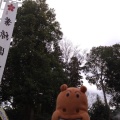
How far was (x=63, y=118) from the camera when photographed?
7781 millimetres

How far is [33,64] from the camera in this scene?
20.0 m

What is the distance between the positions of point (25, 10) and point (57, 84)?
6.51 metres

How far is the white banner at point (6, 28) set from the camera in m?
10.0

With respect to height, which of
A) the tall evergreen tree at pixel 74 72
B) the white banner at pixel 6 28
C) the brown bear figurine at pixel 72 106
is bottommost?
the brown bear figurine at pixel 72 106

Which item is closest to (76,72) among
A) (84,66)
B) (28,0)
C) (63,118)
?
(84,66)

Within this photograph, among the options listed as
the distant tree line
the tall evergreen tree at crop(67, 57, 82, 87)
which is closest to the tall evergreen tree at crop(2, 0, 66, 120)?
the distant tree line

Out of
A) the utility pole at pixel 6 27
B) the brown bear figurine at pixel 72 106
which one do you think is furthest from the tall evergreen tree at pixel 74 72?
the brown bear figurine at pixel 72 106

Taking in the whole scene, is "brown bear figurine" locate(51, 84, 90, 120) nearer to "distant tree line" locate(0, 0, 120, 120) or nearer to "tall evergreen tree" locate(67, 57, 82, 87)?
"distant tree line" locate(0, 0, 120, 120)

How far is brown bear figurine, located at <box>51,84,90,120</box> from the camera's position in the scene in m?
7.74

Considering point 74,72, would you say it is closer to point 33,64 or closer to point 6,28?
point 33,64

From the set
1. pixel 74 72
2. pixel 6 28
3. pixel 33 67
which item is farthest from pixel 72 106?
pixel 74 72

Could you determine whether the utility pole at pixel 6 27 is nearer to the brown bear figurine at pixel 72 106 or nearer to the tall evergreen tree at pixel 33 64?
the brown bear figurine at pixel 72 106

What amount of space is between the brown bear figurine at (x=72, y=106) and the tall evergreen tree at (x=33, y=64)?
35.1ft

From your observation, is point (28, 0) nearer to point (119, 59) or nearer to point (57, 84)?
point (57, 84)
